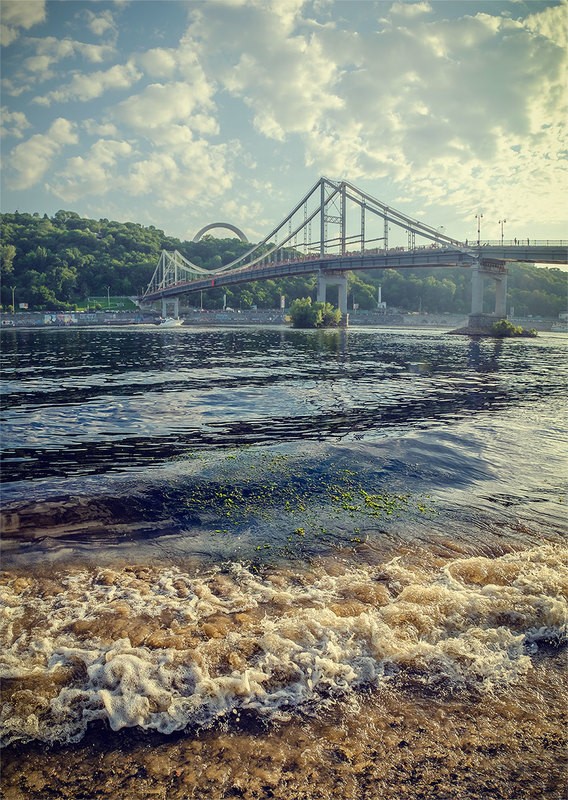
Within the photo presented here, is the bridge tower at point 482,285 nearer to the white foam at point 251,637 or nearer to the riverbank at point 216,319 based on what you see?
the riverbank at point 216,319

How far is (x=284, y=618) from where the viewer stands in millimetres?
4543

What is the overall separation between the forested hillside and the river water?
123623 millimetres

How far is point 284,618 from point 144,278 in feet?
486

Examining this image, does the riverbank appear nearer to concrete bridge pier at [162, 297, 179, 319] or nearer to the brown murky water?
concrete bridge pier at [162, 297, 179, 319]

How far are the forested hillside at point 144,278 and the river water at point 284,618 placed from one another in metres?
124

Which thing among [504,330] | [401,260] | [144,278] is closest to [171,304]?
[144,278]

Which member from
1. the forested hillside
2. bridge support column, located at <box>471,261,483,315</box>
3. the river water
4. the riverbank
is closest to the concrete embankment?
the riverbank

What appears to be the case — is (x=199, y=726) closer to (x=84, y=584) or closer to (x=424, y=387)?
(x=84, y=584)

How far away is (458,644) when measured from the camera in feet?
13.8

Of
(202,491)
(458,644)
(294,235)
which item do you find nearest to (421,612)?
(458,644)

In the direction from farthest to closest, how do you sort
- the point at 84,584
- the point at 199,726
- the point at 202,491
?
1. the point at 202,491
2. the point at 84,584
3. the point at 199,726

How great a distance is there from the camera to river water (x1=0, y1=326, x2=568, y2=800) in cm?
309

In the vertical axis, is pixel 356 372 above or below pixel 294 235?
below

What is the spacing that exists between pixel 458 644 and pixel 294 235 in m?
108
